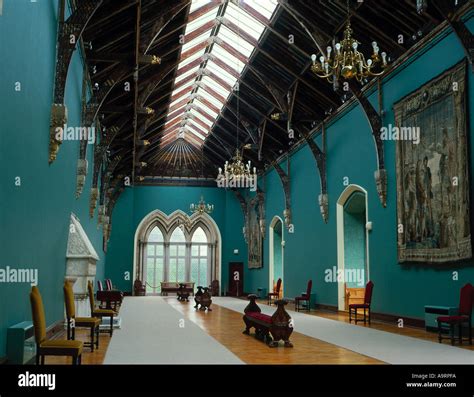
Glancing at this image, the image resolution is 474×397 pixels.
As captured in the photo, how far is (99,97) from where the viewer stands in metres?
11.3

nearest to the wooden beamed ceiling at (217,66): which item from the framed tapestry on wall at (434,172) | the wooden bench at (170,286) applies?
the framed tapestry on wall at (434,172)

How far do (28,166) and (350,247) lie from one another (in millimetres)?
9880

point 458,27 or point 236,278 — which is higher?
point 458,27

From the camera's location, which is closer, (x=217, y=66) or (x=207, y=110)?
(x=217, y=66)

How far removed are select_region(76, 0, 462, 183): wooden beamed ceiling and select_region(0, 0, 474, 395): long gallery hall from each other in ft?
0.18

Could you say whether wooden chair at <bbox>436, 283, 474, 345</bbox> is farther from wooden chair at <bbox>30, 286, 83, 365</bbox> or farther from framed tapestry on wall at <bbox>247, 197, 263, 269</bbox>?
framed tapestry on wall at <bbox>247, 197, 263, 269</bbox>

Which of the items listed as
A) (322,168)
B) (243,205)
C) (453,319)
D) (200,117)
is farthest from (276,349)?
(243,205)

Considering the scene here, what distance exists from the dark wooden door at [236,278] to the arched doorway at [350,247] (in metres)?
10.7

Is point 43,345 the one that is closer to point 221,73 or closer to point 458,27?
point 458,27

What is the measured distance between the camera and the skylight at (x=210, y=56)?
12.9 metres

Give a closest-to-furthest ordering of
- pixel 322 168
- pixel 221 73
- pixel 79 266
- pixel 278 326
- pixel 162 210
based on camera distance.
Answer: pixel 278 326
pixel 79 266
pixel 322 168
pixel 221 73
pixel 162 210

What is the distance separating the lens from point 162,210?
978 inches

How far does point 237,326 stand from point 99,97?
5.44 m

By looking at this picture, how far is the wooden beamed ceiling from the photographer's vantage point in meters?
10.6
